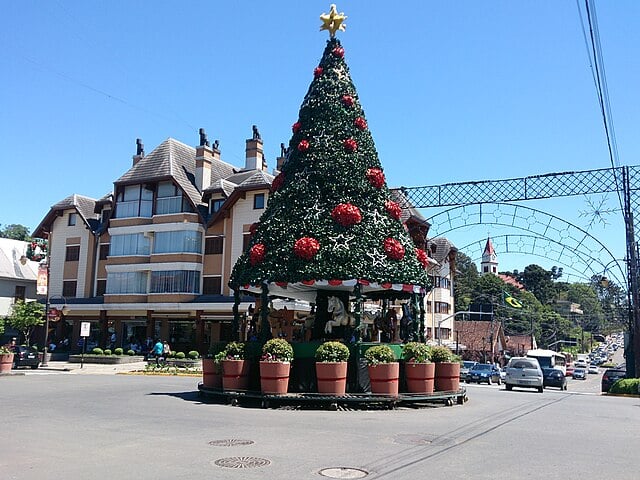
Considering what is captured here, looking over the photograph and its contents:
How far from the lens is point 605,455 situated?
920 cm

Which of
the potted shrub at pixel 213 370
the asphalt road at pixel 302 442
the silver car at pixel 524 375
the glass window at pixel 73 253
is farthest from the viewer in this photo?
the glass window at pixel 73 253

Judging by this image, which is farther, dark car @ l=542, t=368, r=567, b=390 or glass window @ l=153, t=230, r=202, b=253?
glass window @ l=153, t=230, r=202, b=253

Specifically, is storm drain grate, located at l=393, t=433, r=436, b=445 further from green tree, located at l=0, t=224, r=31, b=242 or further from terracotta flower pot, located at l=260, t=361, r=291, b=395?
green tree, located at l=0, t=224, r=31, b=242

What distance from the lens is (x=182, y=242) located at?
45562 millimetres

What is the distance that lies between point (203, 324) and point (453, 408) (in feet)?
106

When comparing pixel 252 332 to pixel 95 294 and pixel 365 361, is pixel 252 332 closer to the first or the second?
pixel 365 361

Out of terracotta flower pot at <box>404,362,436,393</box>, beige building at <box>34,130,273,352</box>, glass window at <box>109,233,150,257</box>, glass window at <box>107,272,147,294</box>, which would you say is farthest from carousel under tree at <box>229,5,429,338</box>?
glass window at <box>109,233,150,257</box>

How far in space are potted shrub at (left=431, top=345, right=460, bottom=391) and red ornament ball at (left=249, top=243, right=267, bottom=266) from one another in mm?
5185

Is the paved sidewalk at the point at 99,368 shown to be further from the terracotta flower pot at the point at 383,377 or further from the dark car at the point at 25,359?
the terracotta flower pot at the point at 383,377

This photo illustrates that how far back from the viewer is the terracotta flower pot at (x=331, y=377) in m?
14.7

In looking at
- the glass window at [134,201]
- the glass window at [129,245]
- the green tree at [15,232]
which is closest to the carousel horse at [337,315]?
the glass window at [129,245]

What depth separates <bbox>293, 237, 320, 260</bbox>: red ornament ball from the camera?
15.8 meters

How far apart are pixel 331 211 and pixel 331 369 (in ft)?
13.9

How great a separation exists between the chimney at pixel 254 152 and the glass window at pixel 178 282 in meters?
10.9
